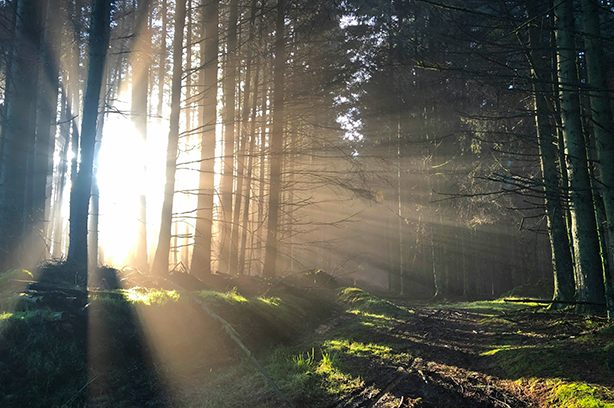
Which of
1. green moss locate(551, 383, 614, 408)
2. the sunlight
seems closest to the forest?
green moss locate(551, 383, 614, 408)

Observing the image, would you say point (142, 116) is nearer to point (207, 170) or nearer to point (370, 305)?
point (207, 170)

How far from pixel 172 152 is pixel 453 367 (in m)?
7.24

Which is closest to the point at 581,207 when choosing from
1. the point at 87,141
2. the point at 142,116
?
the point at 87,141

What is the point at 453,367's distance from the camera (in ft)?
15.1

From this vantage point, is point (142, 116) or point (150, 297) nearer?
point (150, 297)

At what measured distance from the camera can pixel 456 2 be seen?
47.9ft

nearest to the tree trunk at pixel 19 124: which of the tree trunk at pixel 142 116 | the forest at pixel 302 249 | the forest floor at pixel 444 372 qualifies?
the forest at pixel 302 249

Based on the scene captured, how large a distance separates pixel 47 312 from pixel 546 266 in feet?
86.3

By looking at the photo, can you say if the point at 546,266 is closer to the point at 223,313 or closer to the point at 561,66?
the point at 561,66

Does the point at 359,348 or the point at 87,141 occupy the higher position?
the point at 87,141

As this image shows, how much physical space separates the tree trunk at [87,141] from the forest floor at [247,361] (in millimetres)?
2258

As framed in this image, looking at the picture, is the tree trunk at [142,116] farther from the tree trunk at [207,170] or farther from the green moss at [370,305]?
the green moss at [370,305]

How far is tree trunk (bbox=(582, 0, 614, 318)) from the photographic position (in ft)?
15.8

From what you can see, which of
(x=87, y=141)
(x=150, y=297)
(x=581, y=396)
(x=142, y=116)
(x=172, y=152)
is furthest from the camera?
(x=142, y=116)
